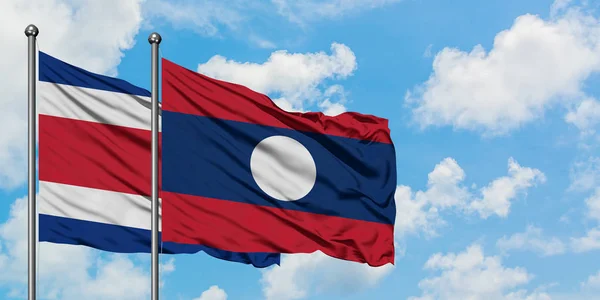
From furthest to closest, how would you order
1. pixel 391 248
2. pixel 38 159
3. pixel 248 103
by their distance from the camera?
pixel 391 248 → pixel 248 103 → pixel 38 159

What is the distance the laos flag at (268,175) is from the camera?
15.5 m

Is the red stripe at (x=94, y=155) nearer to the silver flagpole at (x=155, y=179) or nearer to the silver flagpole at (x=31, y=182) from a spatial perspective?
the silver flagpole at (x=31, y=182)

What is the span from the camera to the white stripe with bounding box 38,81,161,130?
50.1 feet

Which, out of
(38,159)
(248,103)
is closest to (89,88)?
(38,159)

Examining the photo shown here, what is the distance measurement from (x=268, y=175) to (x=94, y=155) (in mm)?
3093

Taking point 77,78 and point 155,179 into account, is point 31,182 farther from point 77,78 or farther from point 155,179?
point 77,78

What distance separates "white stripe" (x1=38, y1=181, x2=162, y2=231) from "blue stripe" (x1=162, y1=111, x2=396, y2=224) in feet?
2.55

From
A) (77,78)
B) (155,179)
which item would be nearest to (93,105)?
(77,78)

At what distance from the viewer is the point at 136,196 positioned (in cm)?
1578

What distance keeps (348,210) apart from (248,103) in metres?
2.86

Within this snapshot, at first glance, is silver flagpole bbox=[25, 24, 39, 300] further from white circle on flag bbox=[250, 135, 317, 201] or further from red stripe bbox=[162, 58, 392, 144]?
white circle on flag bbox=[250, 135, 317, 201]

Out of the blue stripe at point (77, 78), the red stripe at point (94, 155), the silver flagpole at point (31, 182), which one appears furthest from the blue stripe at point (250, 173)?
the silver flagpole at point (31, 182)

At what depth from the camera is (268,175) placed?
16.6 m

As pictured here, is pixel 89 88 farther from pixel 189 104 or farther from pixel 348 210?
pixel 348 210
